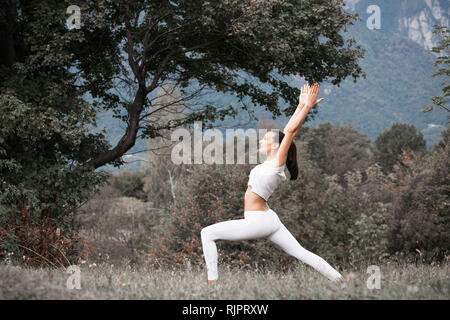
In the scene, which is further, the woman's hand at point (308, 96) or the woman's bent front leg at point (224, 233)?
the woman's hand at point (308, 96)

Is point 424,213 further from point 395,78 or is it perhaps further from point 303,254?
point 395,78

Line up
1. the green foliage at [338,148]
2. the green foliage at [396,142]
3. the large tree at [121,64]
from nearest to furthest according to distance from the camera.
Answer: the large tree at [121,64] < the green foliage at [338,148] < the green foliage at [396,142]

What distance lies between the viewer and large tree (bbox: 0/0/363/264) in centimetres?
961

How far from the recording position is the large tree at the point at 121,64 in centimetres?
961

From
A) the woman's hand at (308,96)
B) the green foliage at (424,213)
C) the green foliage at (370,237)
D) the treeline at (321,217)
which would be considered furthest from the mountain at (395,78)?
the woman's hand at (308,96)

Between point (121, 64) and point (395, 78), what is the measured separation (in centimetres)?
13593

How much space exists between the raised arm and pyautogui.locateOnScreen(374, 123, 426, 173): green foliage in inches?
2133

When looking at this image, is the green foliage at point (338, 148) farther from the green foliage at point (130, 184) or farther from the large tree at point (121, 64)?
the large tree at point (121, 64)

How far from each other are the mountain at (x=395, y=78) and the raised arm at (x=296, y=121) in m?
80.5

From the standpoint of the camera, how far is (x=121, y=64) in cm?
1224

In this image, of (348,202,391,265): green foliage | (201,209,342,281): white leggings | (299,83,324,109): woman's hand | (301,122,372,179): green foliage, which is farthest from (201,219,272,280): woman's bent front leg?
(301,122,372,179): green foliage

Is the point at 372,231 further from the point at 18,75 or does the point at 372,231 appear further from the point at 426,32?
the point at 426,32

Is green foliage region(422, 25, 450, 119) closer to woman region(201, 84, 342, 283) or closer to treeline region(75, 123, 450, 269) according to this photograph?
treeline region(75, 123, 450, 269)

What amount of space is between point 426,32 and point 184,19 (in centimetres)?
17984
